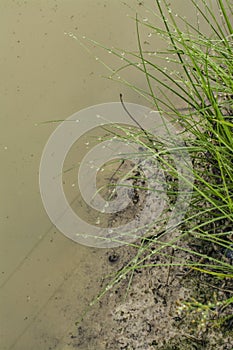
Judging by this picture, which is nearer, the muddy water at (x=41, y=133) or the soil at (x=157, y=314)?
the soil at (x=157, y=314)

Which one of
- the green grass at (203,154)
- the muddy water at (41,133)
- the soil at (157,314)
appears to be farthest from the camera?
the muddy water at (41,133)

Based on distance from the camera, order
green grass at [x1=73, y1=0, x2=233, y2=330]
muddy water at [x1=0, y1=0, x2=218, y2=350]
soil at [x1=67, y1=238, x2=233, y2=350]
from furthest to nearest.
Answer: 1. muddy water at [x1=0, y1=0, x2=218, y2=350]
2. soil at [x1=67, y1=238, x2=233, y2=350]
3. green grass at [x1=73, y1=0, x2=233, y2=330]

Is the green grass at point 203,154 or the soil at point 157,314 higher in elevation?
the green grass at point 203,154

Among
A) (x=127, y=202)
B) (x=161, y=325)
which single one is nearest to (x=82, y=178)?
(x=127, y=202)

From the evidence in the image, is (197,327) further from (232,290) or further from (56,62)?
(56,62)

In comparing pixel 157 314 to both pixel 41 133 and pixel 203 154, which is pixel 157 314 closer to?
pixel 203 154

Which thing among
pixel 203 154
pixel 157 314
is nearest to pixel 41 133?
pixel 203 154

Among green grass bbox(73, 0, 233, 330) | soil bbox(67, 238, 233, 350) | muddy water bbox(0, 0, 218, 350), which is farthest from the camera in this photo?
muddy water bbox(0, 0, 218, 350)

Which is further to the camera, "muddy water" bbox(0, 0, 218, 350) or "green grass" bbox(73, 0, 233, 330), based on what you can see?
"muddy water" bbox(0, 0, 218, 350)

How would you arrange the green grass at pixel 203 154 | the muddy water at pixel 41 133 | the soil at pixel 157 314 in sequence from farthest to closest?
1. the muddy water at pixel 41 133
2. the soil at pixel 157 314
3. the green grass at pixel 203 154
